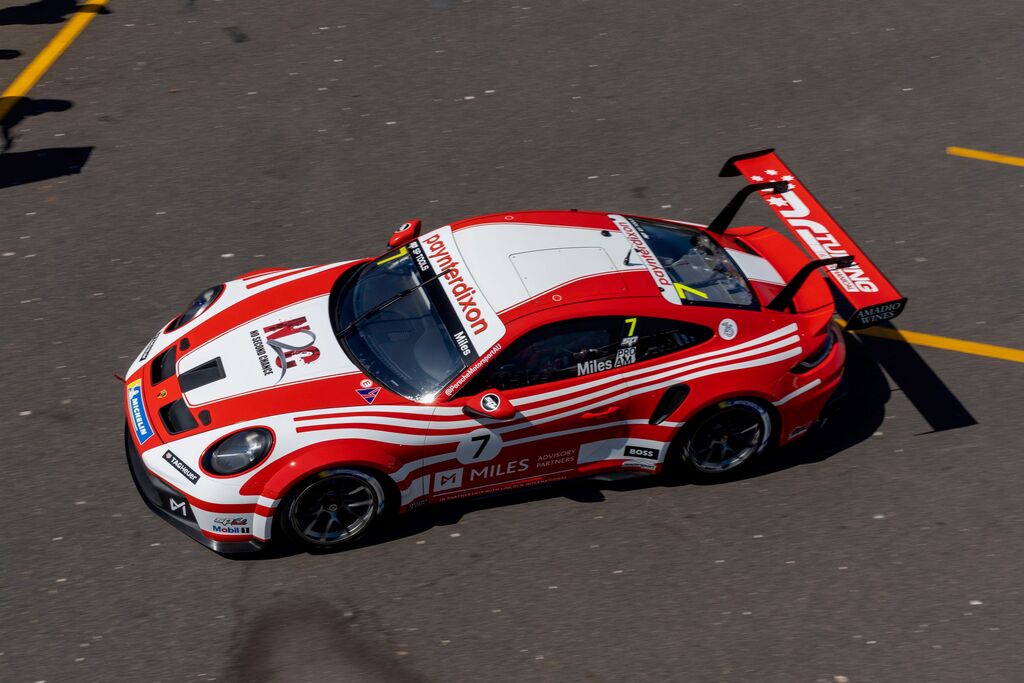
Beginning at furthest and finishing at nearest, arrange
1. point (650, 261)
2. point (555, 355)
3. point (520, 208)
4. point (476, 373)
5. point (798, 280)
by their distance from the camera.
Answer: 1. point (520, 208)
2. point (798, 280)
3. point (650, 261)
4. point (555, 355)
5. point (476, 373)

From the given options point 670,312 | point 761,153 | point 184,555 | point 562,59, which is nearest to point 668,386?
point 670,312

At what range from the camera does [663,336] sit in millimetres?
6504

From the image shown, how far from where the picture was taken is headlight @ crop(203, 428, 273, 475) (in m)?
6.03

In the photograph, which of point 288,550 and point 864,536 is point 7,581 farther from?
point 864,536

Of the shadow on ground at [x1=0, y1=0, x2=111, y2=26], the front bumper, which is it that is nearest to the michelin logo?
the front bumper

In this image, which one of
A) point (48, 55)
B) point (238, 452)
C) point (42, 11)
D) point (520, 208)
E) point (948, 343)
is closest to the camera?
point (238, 452)

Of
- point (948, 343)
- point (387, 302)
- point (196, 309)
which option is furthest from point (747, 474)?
point (196, 309)

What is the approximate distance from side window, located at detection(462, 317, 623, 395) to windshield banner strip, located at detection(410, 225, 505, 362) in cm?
15

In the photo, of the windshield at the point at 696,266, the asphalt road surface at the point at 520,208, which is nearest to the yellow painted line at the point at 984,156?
the asphalt road surface at the point at 520,208

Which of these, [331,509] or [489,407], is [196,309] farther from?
[489,407]

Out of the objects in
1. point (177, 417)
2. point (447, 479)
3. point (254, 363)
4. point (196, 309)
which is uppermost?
point (254, 363)

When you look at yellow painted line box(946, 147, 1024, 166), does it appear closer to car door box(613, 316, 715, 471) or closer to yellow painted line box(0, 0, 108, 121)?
car door box(613, 316, 715, 471)

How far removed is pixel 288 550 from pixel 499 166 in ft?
15.0

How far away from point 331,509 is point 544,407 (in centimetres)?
138
